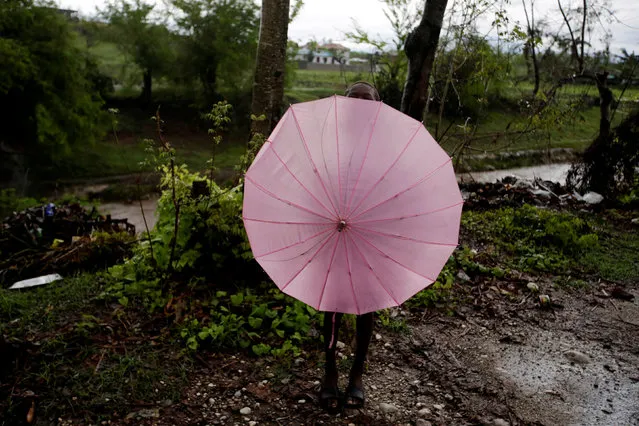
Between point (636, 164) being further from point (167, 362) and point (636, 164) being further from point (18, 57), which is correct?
point (18, 57)

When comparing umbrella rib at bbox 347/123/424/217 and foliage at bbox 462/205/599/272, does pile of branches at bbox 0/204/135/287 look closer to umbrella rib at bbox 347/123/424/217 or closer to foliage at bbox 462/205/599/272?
umbrella rib at bbox 347/123/424/217

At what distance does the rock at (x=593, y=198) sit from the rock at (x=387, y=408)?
699 cm

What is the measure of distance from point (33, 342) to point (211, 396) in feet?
4.48

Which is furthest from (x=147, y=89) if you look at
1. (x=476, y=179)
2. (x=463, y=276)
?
(x=463, y=276)

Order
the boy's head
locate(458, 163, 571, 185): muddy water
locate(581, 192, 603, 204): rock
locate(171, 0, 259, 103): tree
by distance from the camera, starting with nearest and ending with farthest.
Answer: the boy's head
locate(581, 192, 603, 204): rock
locate(458, 163, 571, 185): muddy water
locate(171, 0, 259, 103): tree

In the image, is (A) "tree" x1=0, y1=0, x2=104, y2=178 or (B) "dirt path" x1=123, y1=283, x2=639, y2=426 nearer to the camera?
(B) "dirt path" x1=123, y1=283, x2=639, y2=426

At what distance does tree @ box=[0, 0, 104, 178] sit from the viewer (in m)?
14.7

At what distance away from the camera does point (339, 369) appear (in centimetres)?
340

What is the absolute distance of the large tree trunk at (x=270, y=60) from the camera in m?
5.09

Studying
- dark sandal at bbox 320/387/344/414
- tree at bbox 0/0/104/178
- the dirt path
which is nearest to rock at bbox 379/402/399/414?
the dirt path

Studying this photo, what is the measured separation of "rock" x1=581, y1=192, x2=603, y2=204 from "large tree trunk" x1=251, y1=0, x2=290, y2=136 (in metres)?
6.12

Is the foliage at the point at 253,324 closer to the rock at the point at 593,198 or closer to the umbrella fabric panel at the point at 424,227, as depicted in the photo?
the umbrella fabric panel at the point at 424,227

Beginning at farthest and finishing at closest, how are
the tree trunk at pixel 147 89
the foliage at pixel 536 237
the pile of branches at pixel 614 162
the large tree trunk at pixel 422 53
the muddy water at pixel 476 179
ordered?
the tree trunk at pixel 147 89 < the muddy water at pixel 476 179 < the pile of branches at pixel 614 162 < the foliage at pixel 536 237 < the large tree trunk at pixel 422 53

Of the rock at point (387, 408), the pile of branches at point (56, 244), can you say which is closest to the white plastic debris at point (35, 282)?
the pile of branches at point (56, 244)
